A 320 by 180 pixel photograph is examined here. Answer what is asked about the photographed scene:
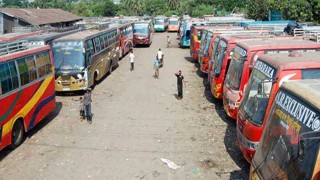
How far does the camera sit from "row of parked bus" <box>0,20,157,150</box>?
9688 mm

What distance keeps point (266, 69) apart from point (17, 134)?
6.93 m

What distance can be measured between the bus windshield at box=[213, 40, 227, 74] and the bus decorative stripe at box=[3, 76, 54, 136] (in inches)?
230

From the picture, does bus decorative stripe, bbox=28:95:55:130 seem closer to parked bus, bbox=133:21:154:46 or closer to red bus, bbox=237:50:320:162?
red bus, bbox=237:50:320:162

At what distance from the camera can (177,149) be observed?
9.95 m

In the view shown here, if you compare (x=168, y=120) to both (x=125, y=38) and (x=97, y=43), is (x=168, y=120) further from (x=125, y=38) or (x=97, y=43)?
(x=125, y=38)

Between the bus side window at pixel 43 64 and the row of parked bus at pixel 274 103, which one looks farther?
the bus side window at pixel 43 64

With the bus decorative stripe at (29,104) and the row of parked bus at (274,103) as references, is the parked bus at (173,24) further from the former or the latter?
the bus decorative stripe at (29,104)

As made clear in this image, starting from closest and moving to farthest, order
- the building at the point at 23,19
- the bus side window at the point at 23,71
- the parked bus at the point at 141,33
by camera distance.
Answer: the bus side window at the point at 23,71 < the parked bus at the point at 141,33 < the building at the point at 23,19

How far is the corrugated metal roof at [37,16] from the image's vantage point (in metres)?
37.8

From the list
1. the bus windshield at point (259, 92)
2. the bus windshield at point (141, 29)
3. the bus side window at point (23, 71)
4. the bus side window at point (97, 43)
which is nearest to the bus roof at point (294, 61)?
the bus windshield at point (259, 92)

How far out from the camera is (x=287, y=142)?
14.2 ft

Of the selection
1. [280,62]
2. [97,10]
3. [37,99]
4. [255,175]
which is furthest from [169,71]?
[97,10]

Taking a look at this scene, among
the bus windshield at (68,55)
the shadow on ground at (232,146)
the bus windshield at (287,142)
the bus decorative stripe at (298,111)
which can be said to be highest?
the bus decorative stripe at (298,111)

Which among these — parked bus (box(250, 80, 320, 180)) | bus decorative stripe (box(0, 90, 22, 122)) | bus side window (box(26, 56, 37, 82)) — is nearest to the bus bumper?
parked bus (box(250, 80, 320, 180))
